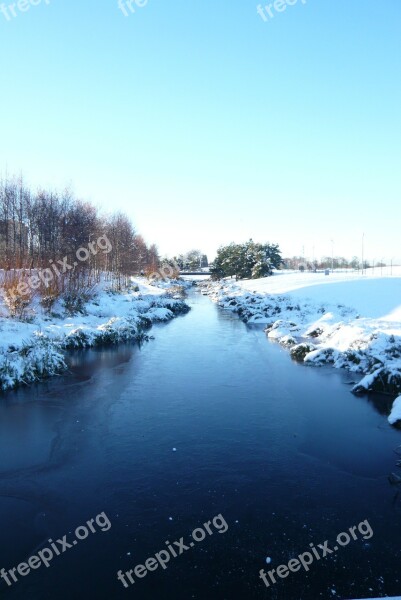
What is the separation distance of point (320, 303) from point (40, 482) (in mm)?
22801

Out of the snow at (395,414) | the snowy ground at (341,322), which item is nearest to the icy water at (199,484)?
the snow at (395,414)

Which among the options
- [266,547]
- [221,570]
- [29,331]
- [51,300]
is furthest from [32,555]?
[51,300]

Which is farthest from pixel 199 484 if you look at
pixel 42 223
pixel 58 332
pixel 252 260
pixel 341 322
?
pixel 252 260

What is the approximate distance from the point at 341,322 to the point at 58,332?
1336 cm

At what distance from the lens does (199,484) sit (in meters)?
6.94

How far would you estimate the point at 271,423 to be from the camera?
9477 mm

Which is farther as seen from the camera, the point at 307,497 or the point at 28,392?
the point at 28,392

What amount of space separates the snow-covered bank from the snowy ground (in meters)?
7.58

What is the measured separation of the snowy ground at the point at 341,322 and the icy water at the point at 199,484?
5.34ft

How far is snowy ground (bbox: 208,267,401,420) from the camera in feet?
44.1

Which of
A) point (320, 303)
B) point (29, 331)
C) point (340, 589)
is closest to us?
point (340, 589)

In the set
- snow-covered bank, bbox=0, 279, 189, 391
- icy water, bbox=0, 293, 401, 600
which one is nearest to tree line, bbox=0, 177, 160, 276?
snow-covered bank, bbox=0, 279, 189, 391

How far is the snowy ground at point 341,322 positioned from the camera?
13430 millimetres

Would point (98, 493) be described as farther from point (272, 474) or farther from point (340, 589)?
point (340, 589)
